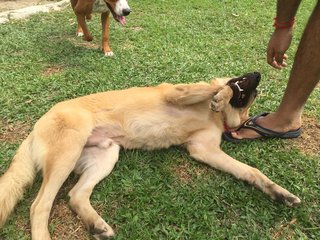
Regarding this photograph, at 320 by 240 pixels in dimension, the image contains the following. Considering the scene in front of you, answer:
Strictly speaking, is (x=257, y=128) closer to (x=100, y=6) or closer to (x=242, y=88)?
(x=242, y=88)

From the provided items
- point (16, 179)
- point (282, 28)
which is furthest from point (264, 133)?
point (16, 179)

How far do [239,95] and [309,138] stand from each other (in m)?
0.79

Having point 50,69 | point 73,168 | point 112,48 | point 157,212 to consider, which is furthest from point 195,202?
point 112,48

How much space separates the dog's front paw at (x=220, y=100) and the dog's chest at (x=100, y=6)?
3000 mm

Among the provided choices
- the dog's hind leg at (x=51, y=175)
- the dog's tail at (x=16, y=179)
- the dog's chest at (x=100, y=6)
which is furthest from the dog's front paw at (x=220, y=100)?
the dog's chest at (x=100, y=6)

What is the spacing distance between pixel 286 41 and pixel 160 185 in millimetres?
1594

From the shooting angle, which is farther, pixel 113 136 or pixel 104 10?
pixel 104 10

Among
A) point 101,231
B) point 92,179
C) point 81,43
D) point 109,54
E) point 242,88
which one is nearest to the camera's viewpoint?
point 101,231

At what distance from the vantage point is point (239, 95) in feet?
11.5

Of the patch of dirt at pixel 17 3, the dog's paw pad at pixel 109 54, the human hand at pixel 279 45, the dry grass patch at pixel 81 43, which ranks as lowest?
the patch of dirt at pixel 17 3

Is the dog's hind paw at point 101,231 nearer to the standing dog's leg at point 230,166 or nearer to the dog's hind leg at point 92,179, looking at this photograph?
the dog's hind leg at point 92,179

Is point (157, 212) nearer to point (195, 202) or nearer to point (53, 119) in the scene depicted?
point (195, 202)

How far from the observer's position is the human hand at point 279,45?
325 cm

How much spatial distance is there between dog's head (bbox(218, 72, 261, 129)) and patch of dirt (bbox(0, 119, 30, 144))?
74.3 inches
